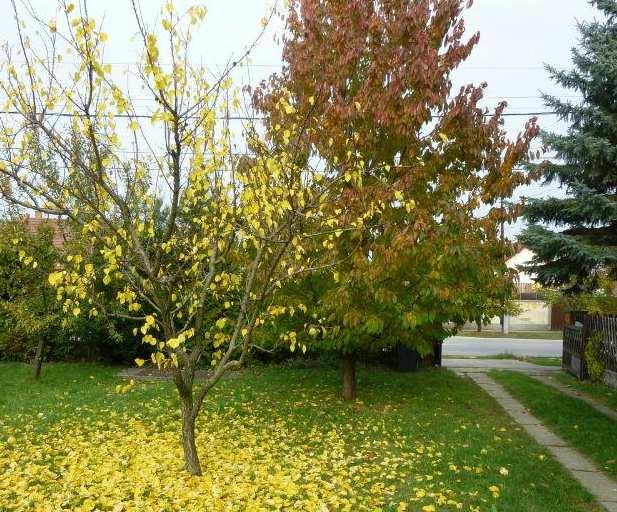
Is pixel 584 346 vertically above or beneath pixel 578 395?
above

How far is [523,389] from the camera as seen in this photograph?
410 inches

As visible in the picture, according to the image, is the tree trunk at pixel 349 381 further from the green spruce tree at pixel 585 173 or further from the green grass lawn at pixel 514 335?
the green grass lawn at pixel 514 335

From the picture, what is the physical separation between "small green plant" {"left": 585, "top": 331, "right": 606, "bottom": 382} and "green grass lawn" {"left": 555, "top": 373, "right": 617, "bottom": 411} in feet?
0.57

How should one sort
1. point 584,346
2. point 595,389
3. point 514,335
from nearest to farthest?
point 595,389, point 584,346, point 514,335

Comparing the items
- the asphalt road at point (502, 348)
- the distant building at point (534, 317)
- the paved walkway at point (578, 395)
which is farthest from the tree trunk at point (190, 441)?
the distant building at point (534, 317)

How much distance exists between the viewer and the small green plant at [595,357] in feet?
37.5

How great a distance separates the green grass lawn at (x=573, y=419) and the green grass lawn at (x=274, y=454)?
0.51 m

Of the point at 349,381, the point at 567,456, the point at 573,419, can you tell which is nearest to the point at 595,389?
the point at 573,419

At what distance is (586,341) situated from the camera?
12.0 metres

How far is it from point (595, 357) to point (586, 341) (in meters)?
0.48

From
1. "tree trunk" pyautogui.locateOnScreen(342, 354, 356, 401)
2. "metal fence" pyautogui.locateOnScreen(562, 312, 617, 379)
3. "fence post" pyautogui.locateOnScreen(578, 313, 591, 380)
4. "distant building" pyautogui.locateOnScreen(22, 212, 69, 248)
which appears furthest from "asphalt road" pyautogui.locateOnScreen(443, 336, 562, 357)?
"distant building" pyautogui.locateOnScreen(22, 212, 69, 248)

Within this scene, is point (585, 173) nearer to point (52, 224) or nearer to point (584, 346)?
point (584, 346)

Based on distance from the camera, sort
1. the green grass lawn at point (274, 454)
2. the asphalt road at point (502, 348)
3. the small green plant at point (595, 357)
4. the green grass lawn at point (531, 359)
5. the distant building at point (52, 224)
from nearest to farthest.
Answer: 1. the green grass lawn at point (274, 454)
2. the distant building at point (52, 224)
3. the small green plant at point (595, 357)
4. the green grass lawn at point (531, 359)
5. the asphalt road at point (502, 348)

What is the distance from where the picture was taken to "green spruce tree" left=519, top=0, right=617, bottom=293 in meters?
10.4
